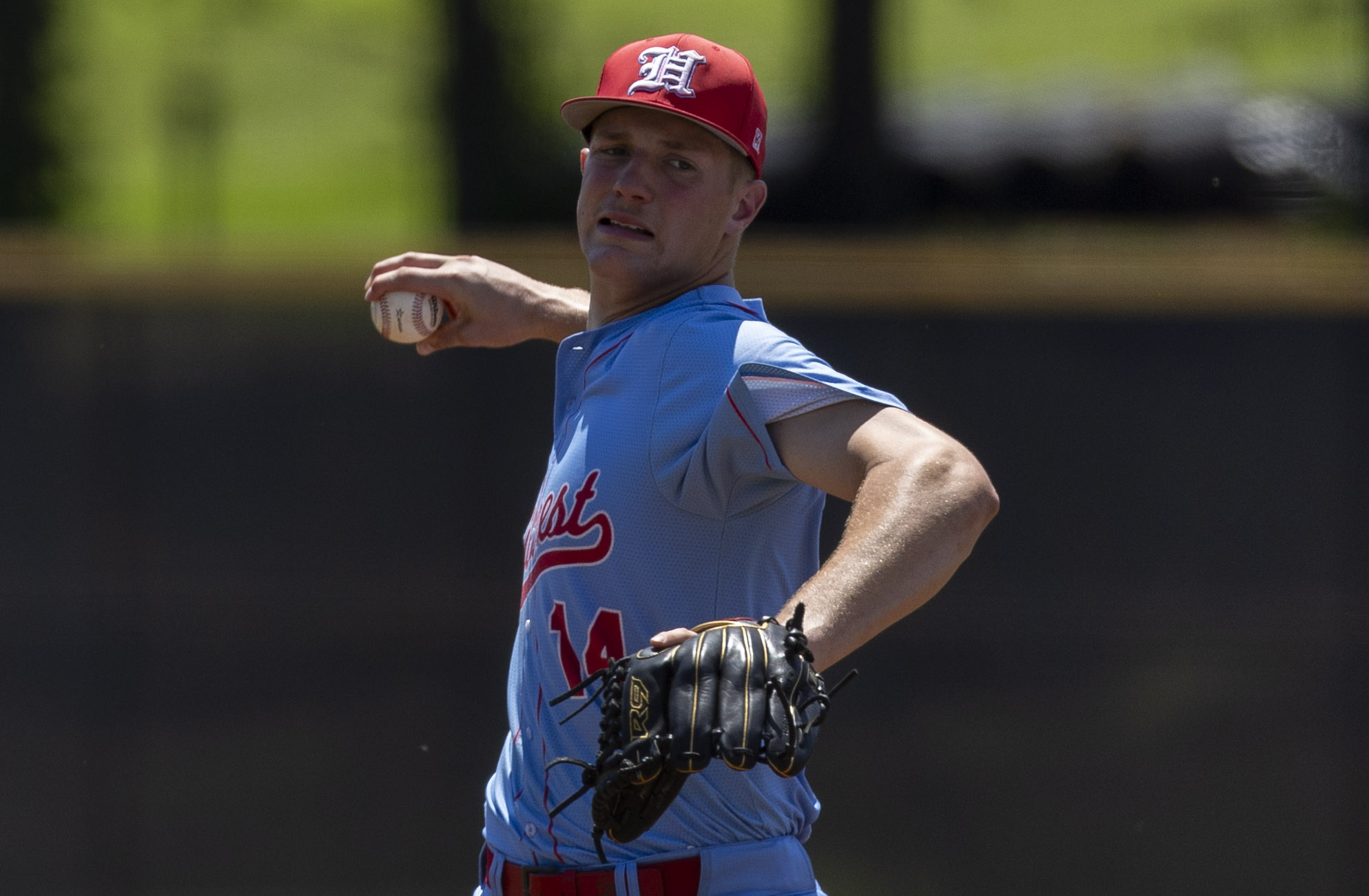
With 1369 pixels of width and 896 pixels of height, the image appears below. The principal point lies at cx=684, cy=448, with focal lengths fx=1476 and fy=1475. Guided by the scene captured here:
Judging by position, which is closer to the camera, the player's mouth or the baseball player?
the baseball player

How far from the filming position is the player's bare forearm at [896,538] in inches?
60.4

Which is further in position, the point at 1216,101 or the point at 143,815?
the point at 1216,101

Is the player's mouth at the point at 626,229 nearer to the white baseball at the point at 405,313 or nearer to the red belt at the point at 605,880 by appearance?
the white baseball at the point at 405,313

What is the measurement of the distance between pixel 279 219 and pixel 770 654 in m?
3.83

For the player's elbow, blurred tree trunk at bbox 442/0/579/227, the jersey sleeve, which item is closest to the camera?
the player's elbow

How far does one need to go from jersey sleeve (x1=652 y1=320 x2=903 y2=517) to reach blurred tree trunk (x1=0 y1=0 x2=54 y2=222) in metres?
3.66

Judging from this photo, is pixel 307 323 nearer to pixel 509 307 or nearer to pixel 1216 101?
pixel 509 307

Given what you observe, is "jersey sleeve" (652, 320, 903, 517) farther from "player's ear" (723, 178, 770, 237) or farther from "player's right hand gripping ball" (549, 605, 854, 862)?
"player's right hand gripping ball" (549, 605, 854, 862)

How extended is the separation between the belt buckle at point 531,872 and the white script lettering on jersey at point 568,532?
15.4 inches

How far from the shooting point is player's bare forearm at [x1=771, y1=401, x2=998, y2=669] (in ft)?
5.03

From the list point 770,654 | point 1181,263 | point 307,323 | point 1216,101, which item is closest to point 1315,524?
point 1181,263

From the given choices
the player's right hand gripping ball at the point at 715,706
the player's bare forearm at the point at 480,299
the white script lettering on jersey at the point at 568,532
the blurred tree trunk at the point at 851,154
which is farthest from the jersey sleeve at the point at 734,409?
the blurred tree trunk at the point at 851,154

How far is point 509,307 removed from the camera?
2.68 metres

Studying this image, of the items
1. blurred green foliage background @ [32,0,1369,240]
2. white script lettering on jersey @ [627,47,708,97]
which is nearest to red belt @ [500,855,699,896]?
white script lettering on jersey @ [627,47,708,97]
